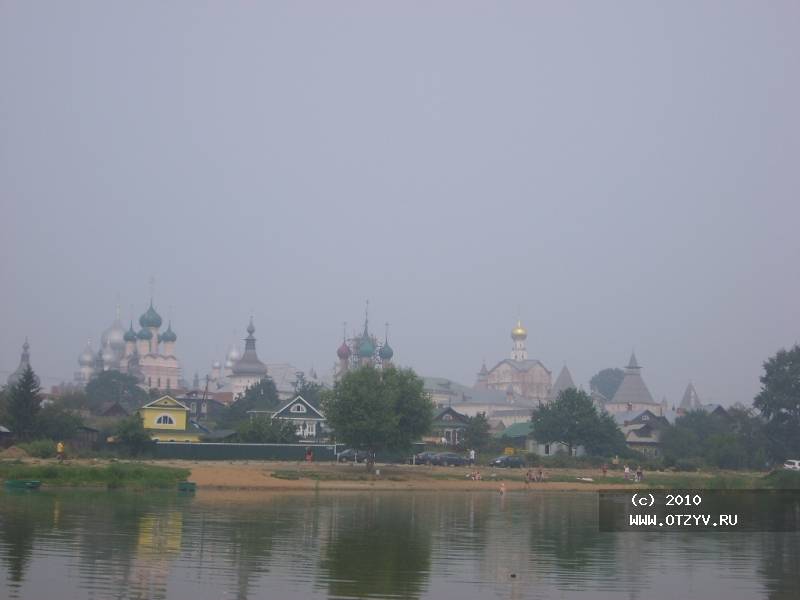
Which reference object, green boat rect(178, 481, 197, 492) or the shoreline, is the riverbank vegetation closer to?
the shoreline

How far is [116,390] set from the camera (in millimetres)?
160250

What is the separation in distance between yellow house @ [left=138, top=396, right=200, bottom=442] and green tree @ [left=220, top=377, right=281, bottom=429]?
38.9ft

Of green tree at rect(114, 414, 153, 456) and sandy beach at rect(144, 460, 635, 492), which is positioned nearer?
sandy beach at rect(144, 460, 635, 492)

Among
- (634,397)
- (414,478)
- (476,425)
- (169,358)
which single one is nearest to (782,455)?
(476,425)

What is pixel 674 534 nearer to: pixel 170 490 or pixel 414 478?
pixel 170 490

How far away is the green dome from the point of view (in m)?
158

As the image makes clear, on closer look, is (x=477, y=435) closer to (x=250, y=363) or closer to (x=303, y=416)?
(x=303, y=416)

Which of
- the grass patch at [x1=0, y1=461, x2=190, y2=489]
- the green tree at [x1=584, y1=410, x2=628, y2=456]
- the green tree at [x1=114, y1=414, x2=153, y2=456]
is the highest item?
the green tree at [x1=584, y1=410, x2=628, y2=456]

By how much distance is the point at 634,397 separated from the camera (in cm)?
16450

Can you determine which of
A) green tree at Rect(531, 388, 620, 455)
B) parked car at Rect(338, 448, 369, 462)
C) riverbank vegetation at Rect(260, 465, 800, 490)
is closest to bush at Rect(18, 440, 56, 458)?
riverbank vegetation at Rect(260, 465, 800, 490)

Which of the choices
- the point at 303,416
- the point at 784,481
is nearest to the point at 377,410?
the point at 784,481

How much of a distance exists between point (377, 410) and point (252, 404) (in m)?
62.2

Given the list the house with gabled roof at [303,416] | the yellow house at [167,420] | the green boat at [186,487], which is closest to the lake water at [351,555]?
the green boat at [186,487]

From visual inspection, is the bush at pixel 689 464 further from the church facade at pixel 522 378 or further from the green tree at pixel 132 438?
Answer: the church facade at pixel 522 378
